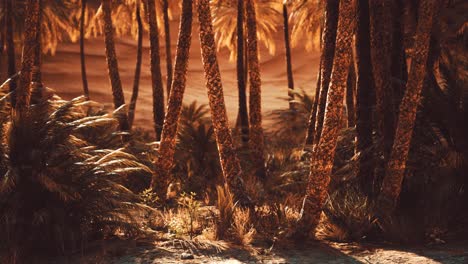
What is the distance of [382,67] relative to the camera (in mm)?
10445

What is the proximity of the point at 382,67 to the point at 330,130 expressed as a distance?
63.6 inches

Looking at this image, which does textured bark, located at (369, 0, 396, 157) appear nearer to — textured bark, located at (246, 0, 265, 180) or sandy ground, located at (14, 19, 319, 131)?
textured bark, located at (246, 0, 265, 180)

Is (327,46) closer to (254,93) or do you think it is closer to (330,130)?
(254,93)

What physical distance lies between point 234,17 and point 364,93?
56.3 feet

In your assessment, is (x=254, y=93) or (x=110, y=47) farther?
(x=110, y=47)

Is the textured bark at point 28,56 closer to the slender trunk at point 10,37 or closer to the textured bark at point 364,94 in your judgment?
the textured bark at point 364,94

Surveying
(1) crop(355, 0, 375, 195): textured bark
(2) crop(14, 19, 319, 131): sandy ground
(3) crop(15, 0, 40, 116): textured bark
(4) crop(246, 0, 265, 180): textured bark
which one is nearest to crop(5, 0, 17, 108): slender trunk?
(4) crop(246, 0, 265, 180): textured bark

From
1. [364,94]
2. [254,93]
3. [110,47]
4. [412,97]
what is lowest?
[254,93]

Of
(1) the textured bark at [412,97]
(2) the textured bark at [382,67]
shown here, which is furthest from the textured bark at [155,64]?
(1) the textured bark at [412,97]

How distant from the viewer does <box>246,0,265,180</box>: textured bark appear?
1380 centimetres

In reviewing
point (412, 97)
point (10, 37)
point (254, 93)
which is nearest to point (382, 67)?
point (412, 97)

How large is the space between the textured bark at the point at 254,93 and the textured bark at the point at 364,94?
9.83ft

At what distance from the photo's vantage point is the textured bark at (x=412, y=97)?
9531 mm

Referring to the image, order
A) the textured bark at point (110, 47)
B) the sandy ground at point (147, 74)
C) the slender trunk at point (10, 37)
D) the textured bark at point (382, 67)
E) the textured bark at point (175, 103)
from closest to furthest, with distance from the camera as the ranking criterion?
1. the textured bark at point (382, 67)
2. the textured bark at point (175, 103)
3. the textured bark at point (110, 47)
4. the slender trunk at point (10, 37)
5. the sandy ground at point (147, 74)
